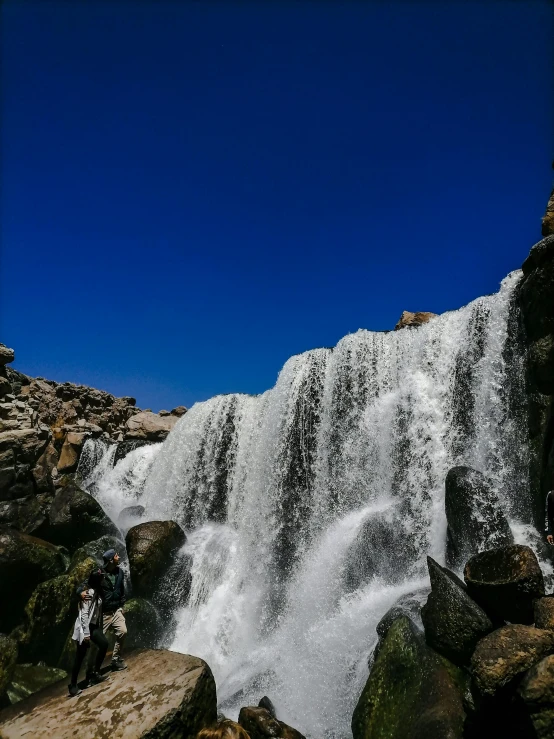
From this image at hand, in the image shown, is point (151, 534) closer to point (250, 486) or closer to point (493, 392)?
point (250, 486)

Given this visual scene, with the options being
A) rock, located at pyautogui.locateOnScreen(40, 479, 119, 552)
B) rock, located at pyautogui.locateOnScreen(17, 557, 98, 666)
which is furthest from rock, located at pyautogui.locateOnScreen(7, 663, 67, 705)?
rock, located at pyautogui.locateOnScreen(40, 479, 119, 552)

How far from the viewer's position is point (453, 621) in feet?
23.2

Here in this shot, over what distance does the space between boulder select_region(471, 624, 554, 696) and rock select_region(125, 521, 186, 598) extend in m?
11.4

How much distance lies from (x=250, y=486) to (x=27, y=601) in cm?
855

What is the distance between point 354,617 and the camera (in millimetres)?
10398

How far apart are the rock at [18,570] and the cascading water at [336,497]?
15.0 ft

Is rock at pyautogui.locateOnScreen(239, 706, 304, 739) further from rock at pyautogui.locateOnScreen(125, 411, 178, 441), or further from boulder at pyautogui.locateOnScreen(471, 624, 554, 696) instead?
rock at pyautogui.locateOnScreen(125, 411, 178, 441)

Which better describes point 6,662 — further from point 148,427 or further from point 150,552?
point 148,427

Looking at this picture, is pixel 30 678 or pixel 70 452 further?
pixel 70 452

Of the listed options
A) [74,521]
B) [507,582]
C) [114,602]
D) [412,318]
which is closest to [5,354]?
[74,521]

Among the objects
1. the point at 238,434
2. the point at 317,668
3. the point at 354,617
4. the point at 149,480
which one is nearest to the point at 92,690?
the point at 317,668

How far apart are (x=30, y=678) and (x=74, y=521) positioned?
Result: 20.0 feet

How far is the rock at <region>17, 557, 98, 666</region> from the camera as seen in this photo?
1191cm

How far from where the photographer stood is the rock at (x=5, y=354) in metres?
18.9
